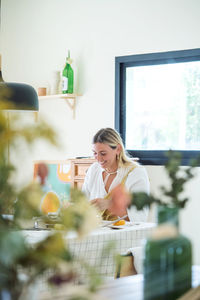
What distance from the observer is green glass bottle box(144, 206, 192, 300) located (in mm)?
1021

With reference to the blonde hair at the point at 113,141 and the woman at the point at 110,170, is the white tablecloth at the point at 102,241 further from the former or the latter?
the blonde hair at the point at 113,141

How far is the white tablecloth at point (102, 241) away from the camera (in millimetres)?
2254

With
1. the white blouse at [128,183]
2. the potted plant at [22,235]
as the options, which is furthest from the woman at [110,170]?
the potted plant at [22,235]

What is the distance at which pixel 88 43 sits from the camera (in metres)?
4.91

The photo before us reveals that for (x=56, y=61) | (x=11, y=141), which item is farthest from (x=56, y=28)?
(x=11, y=141)

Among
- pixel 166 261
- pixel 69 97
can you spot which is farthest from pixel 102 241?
pixel 69 97

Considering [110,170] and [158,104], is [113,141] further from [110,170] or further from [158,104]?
[158,104]

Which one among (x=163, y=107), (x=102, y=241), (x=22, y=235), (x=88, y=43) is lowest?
(x=102, y=241)

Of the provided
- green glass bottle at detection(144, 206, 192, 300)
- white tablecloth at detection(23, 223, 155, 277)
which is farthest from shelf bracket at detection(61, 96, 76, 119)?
green glass bottle at detection(144, 206, 192, 300)

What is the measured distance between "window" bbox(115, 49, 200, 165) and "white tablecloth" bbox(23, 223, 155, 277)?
178 cm

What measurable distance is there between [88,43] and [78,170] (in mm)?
1300

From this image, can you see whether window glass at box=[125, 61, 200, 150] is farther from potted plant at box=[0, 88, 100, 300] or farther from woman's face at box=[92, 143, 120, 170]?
potted plant at box=[0, 88, 100, 300]

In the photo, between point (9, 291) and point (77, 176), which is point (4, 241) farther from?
point (77, 176)

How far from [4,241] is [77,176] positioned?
3.77 meters
